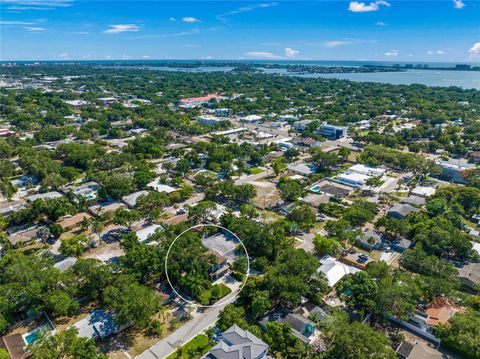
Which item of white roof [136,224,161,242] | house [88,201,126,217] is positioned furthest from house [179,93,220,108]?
white roof [136,224,161,242]

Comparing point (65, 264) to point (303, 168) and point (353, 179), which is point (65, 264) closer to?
point (303, 168)

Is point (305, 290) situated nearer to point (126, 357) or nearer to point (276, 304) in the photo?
point (276, 304)

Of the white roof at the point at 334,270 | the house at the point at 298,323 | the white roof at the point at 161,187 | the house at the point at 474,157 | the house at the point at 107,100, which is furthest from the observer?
the house at the point at 107,100

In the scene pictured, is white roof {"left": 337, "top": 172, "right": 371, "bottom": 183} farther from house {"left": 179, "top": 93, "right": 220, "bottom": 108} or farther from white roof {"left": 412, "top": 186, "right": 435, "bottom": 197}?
house {"left": 179, "top": 93, "right": 220, "bottom": 108}

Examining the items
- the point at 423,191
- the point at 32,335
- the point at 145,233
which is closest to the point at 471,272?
the point at 423,191

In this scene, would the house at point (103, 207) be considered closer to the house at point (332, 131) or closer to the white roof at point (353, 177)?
the white roof at point (353, 177)

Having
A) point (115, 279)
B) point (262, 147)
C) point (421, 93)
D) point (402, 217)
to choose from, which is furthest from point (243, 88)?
point (115, 279)

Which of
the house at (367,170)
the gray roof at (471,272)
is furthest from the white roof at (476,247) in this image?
the house at (367,170)
